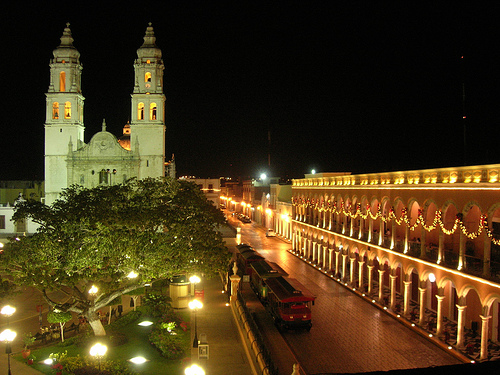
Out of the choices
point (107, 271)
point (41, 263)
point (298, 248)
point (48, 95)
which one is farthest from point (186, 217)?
point (48, 95)

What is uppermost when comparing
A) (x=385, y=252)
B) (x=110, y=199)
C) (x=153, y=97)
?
(x=153, y=97)

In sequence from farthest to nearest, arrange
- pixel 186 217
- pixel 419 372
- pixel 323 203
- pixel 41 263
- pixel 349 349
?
1. pixel 323 203
2. pixel 186 217
3. pixel 349 349
4. pixel 41 263
5. pixel 419 372

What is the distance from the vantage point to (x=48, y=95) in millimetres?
57469

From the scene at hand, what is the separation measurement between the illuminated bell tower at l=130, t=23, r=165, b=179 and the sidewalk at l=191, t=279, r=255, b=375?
2892cm

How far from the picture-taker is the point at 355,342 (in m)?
22.1

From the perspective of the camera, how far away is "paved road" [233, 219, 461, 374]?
63.7ft

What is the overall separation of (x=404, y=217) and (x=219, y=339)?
12.3 meters

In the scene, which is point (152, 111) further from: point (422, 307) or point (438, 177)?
point (422, 307)

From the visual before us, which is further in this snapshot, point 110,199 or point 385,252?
point 385,252

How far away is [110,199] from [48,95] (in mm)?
42152

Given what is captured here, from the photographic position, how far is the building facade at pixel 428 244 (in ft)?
65.5

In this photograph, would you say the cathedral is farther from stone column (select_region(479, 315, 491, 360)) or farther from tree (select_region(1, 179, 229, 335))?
stone column (select_region(479, 315, 491, 360))

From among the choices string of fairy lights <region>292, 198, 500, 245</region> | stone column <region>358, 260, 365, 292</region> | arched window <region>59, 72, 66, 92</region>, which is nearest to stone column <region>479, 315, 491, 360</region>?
string of fairy lights <region>292, 198, 500, 245</region>

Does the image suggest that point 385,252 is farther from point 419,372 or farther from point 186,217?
point 419,372
